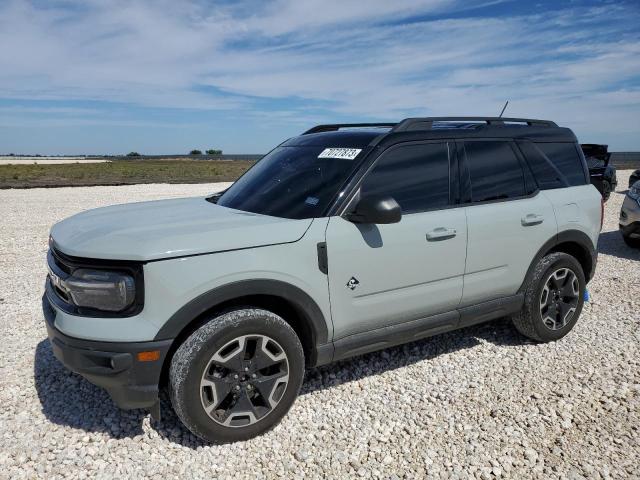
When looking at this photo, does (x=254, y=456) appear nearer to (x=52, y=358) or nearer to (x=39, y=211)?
(x=52, y=358)

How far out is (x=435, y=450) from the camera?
10.1ft

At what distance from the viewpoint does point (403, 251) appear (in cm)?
348

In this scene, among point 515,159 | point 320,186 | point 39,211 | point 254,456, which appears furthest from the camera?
point 39,211

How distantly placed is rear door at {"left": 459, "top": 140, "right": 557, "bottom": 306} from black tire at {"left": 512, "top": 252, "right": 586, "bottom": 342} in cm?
16

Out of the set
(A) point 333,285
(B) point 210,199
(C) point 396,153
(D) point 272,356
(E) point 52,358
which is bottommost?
(E) point 52,358

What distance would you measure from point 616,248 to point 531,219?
→ 5.87m

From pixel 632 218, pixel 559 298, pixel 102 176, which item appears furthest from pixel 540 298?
pixel 102 176

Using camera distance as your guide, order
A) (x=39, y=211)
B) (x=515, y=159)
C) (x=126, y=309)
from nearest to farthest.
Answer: (x=126, y=309)
(x=515, y=159)
(x=39, y=211)

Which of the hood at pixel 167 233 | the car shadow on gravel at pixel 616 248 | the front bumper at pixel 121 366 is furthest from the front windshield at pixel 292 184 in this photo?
the car shadow on gravel at pixel 616 248

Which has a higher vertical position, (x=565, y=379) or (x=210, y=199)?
(x=210, y=199)

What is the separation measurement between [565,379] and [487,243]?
1240 millimetres

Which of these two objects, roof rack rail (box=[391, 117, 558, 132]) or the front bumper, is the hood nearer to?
the front bumper

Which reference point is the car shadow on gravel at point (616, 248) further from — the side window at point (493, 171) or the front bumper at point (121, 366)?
the front bumper at point (121, 366)

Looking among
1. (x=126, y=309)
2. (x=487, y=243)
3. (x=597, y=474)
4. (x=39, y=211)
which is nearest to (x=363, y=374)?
(x=487, y=243)
